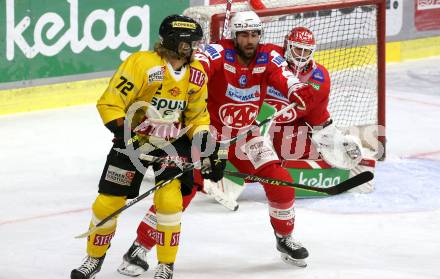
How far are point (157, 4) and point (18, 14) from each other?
124cm

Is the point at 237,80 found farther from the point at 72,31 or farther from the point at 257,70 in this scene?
the point at 72,31

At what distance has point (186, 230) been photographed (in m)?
5.99

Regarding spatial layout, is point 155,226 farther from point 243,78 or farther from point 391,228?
point 391,228

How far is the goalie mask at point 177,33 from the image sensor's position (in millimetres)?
4820

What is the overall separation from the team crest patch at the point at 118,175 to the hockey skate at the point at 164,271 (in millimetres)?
400

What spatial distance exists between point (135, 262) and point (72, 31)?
140 inches

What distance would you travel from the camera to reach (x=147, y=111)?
16.2 feet

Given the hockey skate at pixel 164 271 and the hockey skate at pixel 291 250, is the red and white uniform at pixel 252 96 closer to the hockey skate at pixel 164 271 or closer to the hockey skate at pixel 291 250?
the hockey skate at pixel 291 250

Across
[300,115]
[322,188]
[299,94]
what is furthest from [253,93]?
[300,115]

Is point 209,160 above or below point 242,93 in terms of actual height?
below

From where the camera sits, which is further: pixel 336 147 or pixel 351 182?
pixel 336 147

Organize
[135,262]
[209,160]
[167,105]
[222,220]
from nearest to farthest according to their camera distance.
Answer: [167,105]
[209,160]
[135,262]
[222,220]

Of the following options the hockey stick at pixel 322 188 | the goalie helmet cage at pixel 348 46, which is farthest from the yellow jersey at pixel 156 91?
the goalie helmet cage at pixel 348 46

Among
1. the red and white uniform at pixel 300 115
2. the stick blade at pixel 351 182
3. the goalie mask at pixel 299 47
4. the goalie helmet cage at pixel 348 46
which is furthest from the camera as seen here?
the goalie helmet cage at pixel 348 46
